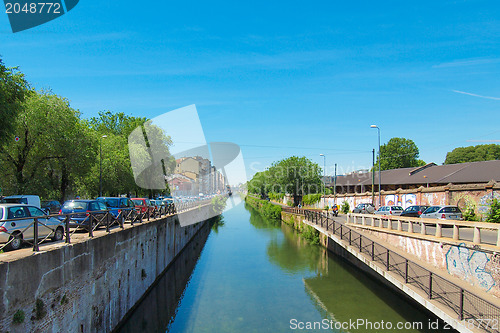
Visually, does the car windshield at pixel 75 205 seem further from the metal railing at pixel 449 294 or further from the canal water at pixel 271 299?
the metal railing at pixel 449 294

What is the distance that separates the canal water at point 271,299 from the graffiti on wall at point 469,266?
229 centimetres

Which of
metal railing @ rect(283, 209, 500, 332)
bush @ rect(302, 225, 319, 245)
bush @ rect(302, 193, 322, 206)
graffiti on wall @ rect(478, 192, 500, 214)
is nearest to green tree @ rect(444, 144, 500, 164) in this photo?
bush @ rect(302, 193, 322, 206)

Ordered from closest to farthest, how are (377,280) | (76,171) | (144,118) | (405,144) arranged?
(377,280), (76,171), (144,118), (405,144)

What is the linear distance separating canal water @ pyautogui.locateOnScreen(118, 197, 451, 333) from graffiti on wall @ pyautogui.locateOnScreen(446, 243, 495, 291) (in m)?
2.29

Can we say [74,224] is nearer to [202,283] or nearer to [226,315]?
[226,315]

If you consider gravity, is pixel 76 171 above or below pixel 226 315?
above

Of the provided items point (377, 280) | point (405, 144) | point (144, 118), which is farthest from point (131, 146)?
point (405, 144)

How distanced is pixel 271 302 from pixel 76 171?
21.3 m

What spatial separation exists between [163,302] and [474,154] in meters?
83.9

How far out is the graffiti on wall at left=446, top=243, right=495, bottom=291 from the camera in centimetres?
1084

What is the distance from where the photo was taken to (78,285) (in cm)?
929

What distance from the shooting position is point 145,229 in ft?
55.6

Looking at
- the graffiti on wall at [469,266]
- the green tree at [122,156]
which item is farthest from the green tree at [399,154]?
the graffiti on wall at [469,266]

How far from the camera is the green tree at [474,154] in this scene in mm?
74875
